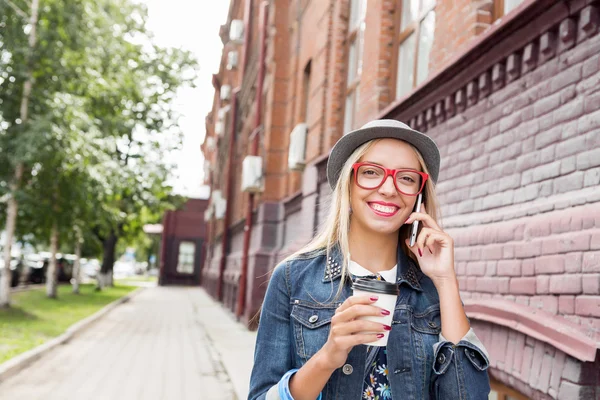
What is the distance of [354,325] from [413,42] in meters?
5.41

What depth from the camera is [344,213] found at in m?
2.06

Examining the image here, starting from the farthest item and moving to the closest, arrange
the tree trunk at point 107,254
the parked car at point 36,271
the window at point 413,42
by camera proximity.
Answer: the parked car at point 36,271
the tree trunk at point 107,254
the window at point 413,42

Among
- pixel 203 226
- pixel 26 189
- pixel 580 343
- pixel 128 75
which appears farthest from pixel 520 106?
pixel 203 226

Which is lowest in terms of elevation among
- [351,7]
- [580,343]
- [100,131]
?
[580,343]

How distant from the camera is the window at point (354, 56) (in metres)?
8.91

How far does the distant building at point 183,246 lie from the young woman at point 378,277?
40609 mm

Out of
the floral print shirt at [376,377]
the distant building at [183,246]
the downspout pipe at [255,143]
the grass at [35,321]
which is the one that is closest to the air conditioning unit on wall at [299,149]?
the downspout pipe at [255,143]

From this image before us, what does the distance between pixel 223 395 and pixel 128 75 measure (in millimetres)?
11356

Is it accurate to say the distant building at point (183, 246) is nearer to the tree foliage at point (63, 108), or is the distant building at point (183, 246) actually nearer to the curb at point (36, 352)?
the tree foliage at point (63, 108)

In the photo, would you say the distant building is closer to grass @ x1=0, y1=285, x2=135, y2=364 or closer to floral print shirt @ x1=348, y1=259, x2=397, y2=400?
grass @ x1=0, y1=285, x2=135, y2=364

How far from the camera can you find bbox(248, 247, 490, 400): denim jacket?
1.83 metres

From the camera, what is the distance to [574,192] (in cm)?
304

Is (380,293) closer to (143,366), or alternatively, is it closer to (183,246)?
(143,366)

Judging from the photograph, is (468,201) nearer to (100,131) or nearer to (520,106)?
(520,106)
